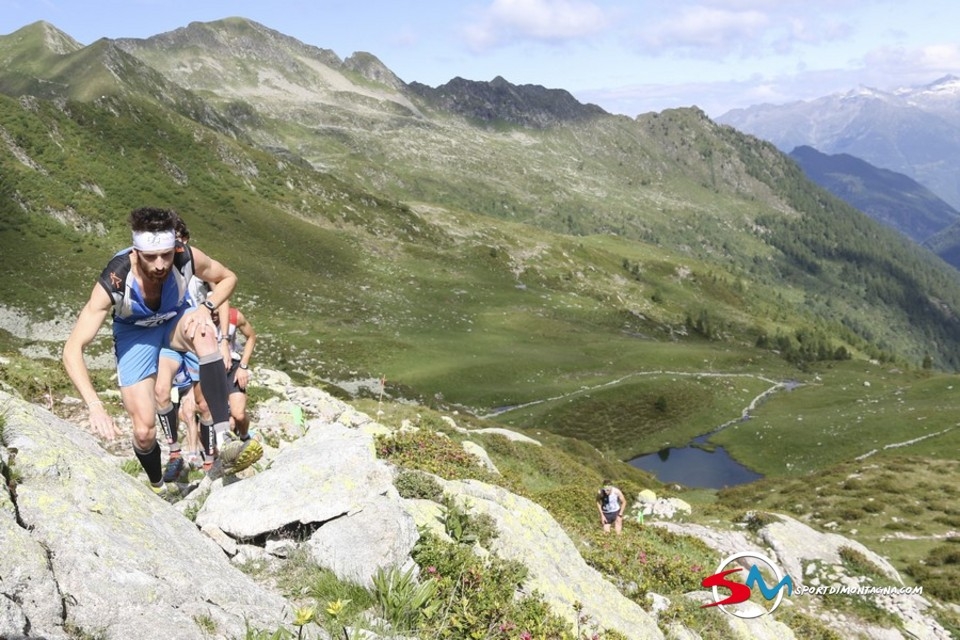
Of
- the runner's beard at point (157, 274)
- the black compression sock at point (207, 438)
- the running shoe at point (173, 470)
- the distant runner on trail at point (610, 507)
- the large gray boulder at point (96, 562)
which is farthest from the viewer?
the distant runner on trail at point (610, 507)

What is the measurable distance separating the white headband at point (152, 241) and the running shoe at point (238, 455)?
11.4 feet

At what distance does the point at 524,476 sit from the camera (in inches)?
1161

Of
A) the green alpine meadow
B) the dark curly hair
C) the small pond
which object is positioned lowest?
the small pond

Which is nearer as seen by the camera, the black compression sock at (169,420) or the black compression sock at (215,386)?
the black compression sock at (215,386)

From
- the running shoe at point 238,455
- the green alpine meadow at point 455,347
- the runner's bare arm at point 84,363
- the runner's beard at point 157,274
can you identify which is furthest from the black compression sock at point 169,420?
the green alpine meadow at point 455,347

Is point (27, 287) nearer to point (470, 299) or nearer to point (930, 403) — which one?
point (470, 299)

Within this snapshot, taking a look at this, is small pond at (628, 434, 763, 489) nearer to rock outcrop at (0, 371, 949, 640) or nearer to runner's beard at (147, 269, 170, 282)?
rock outcrop at (0, 371, 949, 640)

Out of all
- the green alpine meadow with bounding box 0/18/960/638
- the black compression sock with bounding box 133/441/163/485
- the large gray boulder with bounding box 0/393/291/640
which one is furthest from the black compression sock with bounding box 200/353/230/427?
the green alpine meadow with bounding box 0/18/960/638

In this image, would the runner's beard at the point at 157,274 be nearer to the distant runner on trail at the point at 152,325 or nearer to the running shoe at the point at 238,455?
the distant runner on trail at the point at 152,325

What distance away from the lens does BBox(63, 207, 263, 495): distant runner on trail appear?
301 inches

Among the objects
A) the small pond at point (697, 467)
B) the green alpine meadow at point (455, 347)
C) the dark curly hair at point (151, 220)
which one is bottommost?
the small pond at point (697, 467)

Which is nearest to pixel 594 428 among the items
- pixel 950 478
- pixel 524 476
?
pixel 950 478

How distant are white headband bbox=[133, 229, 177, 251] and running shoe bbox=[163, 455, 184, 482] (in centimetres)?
399

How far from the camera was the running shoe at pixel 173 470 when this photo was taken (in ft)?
31.7
